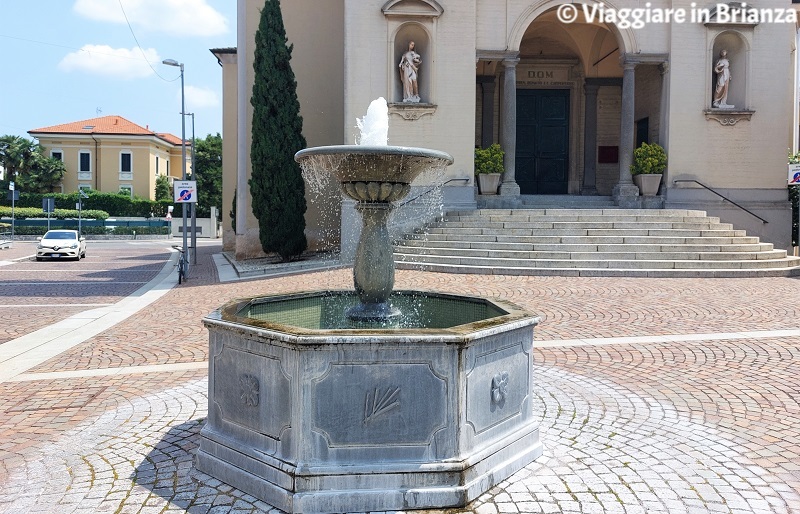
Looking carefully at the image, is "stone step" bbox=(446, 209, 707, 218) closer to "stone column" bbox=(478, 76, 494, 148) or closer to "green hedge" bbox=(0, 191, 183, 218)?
"stone column" bbox=(478, 76, 494, 148)

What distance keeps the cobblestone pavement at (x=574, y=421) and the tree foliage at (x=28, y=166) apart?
61995 mm

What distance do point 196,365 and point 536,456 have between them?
413 cm

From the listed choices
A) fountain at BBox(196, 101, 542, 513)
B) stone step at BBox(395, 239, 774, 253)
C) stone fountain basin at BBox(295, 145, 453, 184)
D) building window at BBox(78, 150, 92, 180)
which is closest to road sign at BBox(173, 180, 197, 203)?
stone step at BBox(395, 239, 774, 253)

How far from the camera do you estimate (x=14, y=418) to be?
520 centimetres

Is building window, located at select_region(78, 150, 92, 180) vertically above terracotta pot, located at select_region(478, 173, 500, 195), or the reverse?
building window, located at select_region(78, 150, 92, 180)

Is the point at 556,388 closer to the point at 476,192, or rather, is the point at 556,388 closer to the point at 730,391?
the point at 730,391

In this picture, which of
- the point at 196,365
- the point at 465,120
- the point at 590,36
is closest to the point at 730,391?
the point at 196,365

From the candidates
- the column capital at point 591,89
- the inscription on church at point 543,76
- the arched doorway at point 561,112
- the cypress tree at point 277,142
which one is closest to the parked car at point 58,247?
the cypress tree at point 277,142

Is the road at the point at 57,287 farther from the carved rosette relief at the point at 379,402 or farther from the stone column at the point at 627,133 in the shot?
the stone column at the point at 627,133

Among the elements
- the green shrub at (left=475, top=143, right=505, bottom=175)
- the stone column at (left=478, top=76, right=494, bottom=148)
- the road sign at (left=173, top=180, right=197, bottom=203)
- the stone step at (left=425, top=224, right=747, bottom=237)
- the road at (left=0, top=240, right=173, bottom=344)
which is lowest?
the road at (left=0, top=240, right=173, bottom=344)

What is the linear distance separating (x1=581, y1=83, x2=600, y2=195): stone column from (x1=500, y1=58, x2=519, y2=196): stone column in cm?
476

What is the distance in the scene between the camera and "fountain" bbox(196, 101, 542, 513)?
352 cm

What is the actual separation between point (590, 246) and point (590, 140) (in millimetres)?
8914

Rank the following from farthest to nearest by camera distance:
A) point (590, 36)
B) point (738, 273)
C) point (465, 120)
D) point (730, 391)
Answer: point (590, 36), point (465, 120), point (738, 273), point (730, 391)
